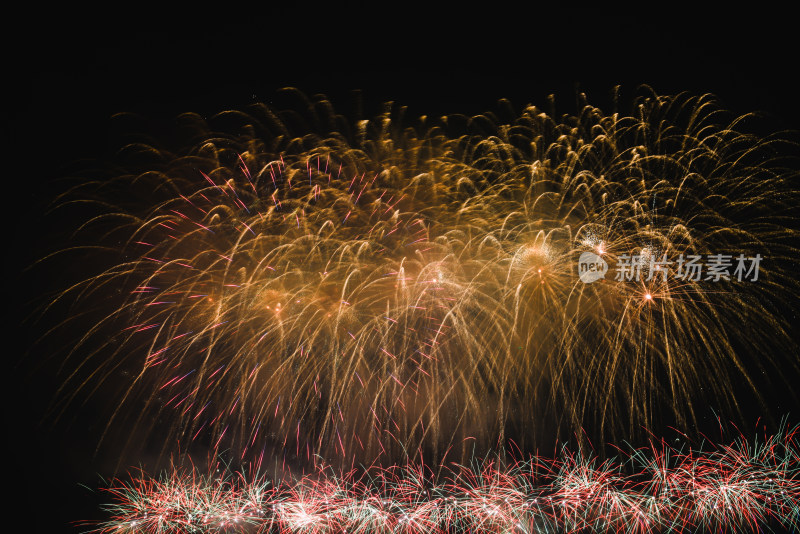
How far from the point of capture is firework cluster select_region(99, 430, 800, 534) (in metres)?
7.45

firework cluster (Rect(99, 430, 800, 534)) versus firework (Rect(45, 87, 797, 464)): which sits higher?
firework (Rect(45, 87, 797, 464))

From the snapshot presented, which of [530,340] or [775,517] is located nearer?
[775,517]

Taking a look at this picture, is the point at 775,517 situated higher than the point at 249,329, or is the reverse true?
the point at 249,329

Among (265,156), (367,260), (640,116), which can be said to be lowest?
(367,260)

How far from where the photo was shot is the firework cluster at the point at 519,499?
7445 millimetres

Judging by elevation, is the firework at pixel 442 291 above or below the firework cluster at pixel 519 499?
above

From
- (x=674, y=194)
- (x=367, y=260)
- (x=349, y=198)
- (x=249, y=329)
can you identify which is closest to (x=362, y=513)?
(x=249, y=329)

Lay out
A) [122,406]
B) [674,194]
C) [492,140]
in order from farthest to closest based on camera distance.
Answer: [122,406]
[492,140]
[674,194]

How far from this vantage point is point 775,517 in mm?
7355

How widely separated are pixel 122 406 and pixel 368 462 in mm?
5934

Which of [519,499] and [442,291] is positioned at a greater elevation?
[442,291]

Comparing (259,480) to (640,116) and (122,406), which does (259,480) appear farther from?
(640,116)

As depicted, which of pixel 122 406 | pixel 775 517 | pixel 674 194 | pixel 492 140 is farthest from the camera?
pixel 122 406

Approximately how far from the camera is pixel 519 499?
25.4ft
